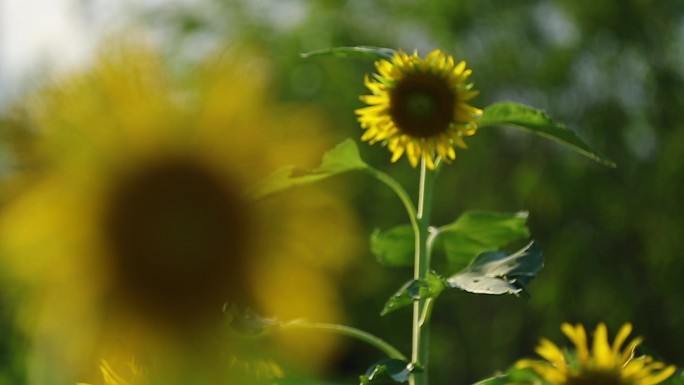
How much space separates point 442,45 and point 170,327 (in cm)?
1002

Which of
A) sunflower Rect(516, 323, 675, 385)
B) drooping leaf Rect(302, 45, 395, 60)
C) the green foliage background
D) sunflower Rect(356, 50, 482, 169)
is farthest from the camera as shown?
the green foliage background

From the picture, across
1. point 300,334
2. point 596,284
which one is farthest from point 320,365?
point 596,284

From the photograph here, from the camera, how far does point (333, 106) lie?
1025cm

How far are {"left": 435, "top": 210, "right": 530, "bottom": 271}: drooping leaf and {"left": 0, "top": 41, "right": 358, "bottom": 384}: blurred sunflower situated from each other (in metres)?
0.87

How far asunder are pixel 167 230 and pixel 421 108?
879mm

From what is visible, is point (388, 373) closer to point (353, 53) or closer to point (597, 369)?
point (597, 369)

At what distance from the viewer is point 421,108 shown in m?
1.36

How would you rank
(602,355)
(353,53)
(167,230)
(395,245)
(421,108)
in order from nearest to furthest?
(167,230) < (602,355) < (353,53) < (421,108) < (395,245)

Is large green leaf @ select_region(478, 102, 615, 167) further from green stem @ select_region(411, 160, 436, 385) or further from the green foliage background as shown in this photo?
the green foliage background

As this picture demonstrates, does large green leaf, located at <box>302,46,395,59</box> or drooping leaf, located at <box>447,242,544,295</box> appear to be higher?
large green leaf, located at <box>302,46,395,59</box>

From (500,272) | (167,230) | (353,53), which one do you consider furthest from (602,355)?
(167,230)

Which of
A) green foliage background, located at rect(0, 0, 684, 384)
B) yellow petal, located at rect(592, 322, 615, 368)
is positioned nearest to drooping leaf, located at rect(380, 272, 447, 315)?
yellow petal, located at rect(592, 322, 615, 368)

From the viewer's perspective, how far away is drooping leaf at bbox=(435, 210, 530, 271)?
1401 mm

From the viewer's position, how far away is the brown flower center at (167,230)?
0.50m
